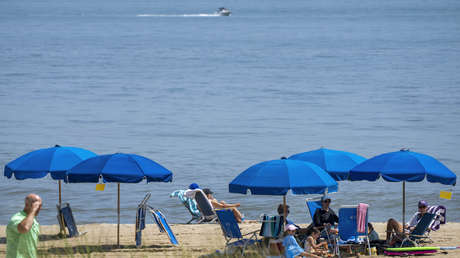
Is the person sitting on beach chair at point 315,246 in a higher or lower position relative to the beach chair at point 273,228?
lower

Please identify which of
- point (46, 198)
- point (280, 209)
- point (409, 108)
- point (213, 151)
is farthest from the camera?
point (409, 108)

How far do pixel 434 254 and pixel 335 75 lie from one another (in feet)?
146

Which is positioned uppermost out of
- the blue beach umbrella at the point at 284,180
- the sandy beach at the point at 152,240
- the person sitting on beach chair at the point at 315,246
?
the blue beach umbrella at the point at 284,180

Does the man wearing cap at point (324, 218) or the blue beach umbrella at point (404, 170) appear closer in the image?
the blue beach umbrella at point (404, 170)

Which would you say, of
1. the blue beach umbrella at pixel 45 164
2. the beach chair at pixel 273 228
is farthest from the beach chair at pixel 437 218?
the blue beach umbrella at pixel 45 164

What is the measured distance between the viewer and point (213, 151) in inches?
1049

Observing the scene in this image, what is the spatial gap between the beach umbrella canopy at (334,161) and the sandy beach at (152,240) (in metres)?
1.24

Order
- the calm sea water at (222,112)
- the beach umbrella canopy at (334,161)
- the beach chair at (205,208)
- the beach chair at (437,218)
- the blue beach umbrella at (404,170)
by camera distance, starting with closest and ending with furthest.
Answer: the blue beach umbrella at (404,170), the beach chair at (437,218), the beach umbrella canopy at (334,161), the beach chair at (205,208), the calm sea water at (222,112)

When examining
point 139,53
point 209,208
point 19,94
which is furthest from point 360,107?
point 139,53

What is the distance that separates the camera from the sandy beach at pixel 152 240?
11.0m

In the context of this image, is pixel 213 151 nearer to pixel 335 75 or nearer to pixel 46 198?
pixel 46 198

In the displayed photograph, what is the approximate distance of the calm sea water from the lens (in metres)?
19.5

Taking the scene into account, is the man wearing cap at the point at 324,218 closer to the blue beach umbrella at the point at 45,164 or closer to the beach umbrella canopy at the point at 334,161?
the beach umbrella canopy at the point at 334,161

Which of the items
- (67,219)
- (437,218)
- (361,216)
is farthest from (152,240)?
(437,218)
